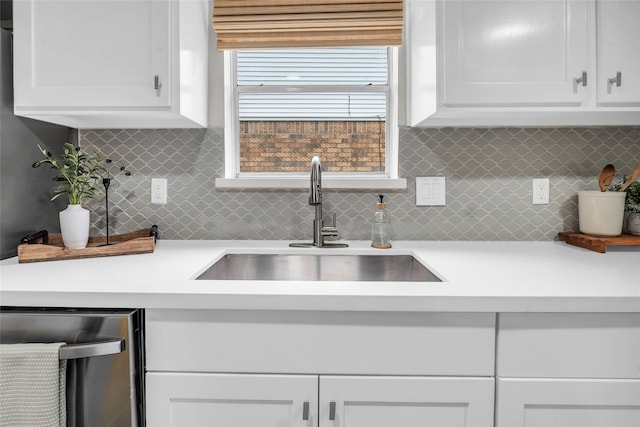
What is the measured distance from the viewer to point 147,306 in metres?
1.00

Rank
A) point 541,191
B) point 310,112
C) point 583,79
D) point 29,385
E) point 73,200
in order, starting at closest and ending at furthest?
1. point 29,385
2. point 583,79
3. point 73,200
4. point 541,191
5. point 310,112

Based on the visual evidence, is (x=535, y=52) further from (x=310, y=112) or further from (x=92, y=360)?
(x=92, y=360)

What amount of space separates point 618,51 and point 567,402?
45.7 inches

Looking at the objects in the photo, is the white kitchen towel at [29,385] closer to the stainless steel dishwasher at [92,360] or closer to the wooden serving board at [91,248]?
the stainless steel dishwasher at [92,360]

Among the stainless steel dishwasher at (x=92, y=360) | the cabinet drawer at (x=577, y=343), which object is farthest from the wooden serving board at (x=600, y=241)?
the stainless steel dishwasher at (x=92, y=360)

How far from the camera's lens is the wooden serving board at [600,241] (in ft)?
4.95

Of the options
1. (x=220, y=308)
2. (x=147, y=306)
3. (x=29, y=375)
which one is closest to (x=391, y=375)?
(x=220, y=308)

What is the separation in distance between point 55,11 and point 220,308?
1.19 m

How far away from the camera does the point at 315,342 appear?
1003 mm

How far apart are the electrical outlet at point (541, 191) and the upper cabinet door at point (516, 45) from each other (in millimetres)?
443

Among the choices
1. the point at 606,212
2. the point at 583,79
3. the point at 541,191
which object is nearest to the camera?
the point at 583,79

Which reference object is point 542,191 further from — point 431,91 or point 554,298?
point 554,298

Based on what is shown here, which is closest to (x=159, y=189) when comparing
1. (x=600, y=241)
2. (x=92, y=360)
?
(x=92, y=360)

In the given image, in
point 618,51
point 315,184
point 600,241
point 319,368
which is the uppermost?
point 618,51
